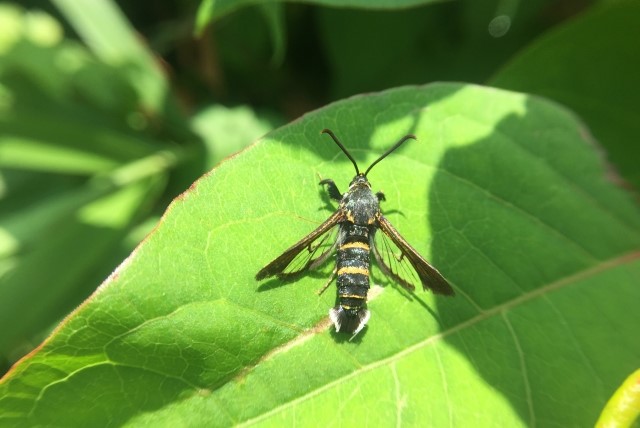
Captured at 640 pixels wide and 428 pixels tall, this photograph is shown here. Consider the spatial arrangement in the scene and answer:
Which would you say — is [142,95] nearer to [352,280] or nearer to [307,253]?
[307,253]

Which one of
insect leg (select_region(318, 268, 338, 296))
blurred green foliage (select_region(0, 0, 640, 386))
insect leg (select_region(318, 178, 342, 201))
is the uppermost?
blurred green foliage (select_region(0, 0, 640, 386))

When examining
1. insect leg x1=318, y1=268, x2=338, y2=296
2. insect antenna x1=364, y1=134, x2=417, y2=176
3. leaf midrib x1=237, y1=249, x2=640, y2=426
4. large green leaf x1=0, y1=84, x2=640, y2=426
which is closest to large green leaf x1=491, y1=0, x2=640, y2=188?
large green leaf x1=0, y1=84, x2=640, y2=426

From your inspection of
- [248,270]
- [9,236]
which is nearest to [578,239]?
[248,270]

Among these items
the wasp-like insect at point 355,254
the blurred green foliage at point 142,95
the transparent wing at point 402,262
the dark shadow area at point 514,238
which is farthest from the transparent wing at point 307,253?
the blurred green foliage at point 142,95

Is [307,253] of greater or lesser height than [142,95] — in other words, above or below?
below

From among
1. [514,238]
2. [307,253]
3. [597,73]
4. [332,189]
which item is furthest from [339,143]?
[597,73]

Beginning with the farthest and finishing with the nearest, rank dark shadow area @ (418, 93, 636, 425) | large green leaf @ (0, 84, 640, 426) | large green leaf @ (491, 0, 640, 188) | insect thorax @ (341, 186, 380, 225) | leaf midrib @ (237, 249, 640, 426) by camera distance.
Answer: large green leaf @ (491, 0, 640, 188) → insect thorax @ (341, 186, 380, 225) → dark shadow area @ (418, 93, 636, 425) → leaf midrib @ (237, 249, 640, 426) → large green leaf @ (0, 84, 640, 426)

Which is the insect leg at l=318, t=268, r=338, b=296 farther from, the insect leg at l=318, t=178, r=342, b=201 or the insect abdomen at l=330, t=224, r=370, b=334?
the insect leg at l=318, t=178, r=342, b=201
